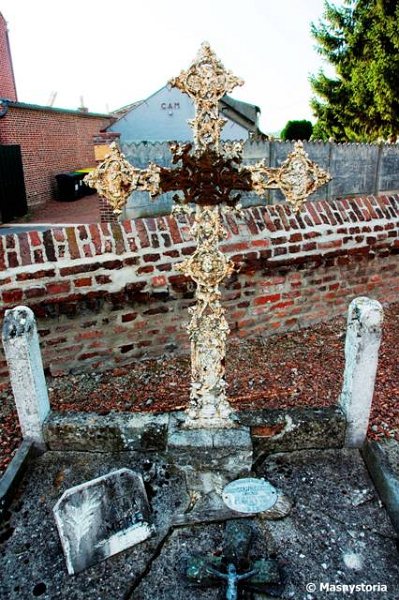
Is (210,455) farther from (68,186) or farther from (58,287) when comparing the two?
(68,186)

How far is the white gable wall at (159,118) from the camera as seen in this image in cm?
1677

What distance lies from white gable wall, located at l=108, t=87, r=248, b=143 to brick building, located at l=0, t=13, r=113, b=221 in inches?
101

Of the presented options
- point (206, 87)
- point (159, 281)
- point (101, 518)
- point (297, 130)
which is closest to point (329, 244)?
point (159, 281)

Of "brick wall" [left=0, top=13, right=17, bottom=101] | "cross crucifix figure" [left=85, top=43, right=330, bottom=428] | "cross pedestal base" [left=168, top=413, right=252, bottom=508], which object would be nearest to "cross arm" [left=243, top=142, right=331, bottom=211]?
"cross crucifix figure" [left=85, top=43, right=330, bottom=428]

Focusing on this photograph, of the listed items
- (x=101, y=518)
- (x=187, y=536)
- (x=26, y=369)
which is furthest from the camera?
(x=26, y=369)

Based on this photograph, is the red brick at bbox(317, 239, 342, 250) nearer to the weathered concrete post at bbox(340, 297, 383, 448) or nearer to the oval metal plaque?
the weathered concrete post at bbox(340, 297, 383, 448)

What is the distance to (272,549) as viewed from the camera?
7.43 ft

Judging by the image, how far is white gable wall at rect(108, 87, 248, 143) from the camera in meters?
16.8

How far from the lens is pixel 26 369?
2656 millimetres

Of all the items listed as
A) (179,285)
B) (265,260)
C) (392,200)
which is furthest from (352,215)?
(179,285)

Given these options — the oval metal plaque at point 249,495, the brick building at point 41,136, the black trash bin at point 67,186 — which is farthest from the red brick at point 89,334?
the black trash bin at point 67,186

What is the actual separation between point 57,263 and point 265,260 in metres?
2.01

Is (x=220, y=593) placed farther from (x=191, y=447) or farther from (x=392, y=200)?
(x=392, y=200)

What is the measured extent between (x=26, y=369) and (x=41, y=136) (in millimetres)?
17399
